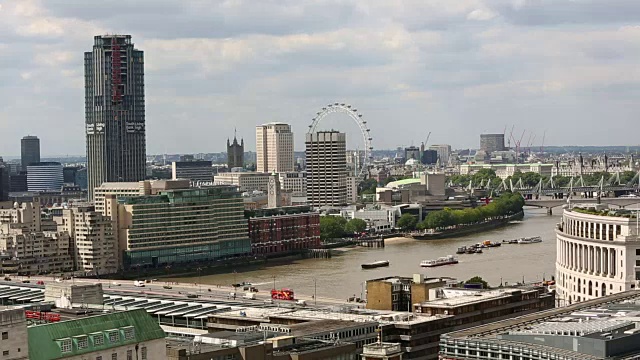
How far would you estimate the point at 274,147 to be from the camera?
151875 millimetres

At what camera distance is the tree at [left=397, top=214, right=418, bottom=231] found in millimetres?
90188

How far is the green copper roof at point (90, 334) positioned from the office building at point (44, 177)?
12424 cm

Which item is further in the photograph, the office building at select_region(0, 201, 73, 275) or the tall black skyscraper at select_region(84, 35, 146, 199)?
the tall black skyscraper at select_region(84, 35, 146, 199)

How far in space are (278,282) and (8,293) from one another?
1690 centimetres

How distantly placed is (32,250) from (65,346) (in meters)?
44.0

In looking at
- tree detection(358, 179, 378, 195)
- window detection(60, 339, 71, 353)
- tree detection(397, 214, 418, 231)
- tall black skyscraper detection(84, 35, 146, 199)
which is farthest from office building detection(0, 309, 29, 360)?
tree detection(358, 179, 378, 195)

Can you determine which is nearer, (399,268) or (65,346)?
(65,346)

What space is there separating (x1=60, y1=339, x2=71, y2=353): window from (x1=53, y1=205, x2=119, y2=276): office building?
42.7 metres

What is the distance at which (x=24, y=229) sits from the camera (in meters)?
67.9

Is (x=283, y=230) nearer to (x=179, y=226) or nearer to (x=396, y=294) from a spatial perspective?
(x=179, y=226)

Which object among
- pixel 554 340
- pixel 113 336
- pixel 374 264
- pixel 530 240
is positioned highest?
pixel 113 336

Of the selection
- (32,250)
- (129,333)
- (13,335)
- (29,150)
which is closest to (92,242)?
(32,250)

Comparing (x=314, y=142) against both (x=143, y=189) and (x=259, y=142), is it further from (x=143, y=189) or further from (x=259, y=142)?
(x=259, y=142)

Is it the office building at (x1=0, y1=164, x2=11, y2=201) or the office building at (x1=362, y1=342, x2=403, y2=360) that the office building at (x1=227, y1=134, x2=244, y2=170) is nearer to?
the office building at (x1=0, y1=164, x2=11, y2=201)
